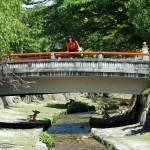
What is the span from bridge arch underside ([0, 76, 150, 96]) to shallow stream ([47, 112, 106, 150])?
3.60 m

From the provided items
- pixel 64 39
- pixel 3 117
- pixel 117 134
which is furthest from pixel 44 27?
pixel 117 134

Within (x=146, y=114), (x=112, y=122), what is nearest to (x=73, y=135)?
(x=112, y=122)

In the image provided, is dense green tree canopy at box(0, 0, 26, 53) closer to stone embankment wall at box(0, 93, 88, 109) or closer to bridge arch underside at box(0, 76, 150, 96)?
bridge arch underside at box(0, 76, 150, 96)

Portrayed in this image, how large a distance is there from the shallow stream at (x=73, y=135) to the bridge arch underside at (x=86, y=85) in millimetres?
3603

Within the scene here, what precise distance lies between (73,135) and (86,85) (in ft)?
14.0

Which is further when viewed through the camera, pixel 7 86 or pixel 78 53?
pixel 7 86

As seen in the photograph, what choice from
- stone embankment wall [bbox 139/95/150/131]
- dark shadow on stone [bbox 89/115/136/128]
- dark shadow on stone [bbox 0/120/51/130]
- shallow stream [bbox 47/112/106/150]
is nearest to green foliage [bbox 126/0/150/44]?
stone embankment wall [bbox 139/95/150/131]

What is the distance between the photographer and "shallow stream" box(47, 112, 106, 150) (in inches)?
1139

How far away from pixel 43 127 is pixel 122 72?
28.8ft

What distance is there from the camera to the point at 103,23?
140 feet

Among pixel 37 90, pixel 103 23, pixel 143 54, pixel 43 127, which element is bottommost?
pixel 43 127

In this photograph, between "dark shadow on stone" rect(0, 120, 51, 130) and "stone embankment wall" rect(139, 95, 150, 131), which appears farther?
"dark shadow on stone" rect(0, 120, 51, 130)

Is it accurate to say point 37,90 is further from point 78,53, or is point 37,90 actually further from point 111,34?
point 111,34

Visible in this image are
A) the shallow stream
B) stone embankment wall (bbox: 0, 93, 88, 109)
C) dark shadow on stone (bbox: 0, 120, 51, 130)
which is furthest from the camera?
stone embankment wall (bbox: 0, 93, 88, 109)
